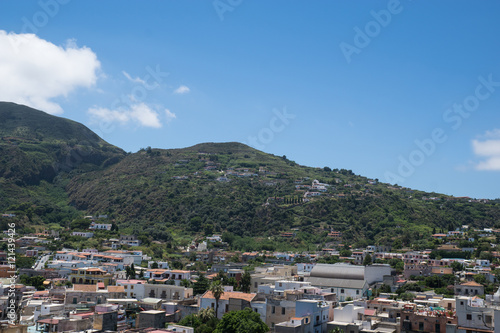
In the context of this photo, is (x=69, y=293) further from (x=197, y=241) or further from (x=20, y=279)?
A: (x=197, y=241)

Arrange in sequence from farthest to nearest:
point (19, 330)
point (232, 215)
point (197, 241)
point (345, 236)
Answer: point (232, 215) < point (345, 236) < point (197, 241) < point (19, 330)

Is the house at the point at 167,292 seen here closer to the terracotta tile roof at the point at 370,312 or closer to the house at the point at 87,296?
the house at the point at 87,296

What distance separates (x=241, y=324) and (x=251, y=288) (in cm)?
2093

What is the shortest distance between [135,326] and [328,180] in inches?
5746

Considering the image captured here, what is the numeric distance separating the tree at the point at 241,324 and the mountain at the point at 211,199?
2653 inches

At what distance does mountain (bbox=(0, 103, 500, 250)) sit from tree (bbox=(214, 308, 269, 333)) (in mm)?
67375

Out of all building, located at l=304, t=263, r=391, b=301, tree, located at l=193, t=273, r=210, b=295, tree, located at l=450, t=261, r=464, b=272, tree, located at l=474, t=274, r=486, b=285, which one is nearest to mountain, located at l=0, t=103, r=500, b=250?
tree, located at l=450, t=261, r=464, b=272

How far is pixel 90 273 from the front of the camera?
201 ft

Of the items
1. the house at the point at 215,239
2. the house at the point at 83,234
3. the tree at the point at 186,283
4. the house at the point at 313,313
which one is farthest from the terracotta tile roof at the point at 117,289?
the house at the point at 215,239

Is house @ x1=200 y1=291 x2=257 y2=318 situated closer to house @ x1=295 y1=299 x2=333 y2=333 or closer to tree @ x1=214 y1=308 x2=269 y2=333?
tree @ x1=214 y1=308 x2=269 y2=333

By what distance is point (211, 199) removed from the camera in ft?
456

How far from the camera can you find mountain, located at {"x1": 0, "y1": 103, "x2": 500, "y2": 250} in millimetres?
118062

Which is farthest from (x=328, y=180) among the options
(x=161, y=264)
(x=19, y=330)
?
(x=19, y=330)

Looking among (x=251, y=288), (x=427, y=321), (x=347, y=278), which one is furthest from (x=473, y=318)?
(x=347, y=278)
